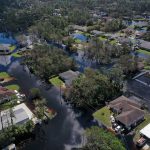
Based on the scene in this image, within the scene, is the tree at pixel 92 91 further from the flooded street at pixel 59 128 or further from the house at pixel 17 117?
the house at pixel 17 117

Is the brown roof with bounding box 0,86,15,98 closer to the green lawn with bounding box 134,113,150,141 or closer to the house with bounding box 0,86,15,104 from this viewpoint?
the house with bounding box 0,86,15,104

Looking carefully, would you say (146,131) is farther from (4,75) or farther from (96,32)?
(96,32)

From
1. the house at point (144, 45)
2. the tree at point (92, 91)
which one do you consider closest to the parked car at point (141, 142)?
the tree at point (92, 91)

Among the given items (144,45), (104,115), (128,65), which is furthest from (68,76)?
(144,45)

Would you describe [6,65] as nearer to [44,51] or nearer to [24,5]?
[44,51]

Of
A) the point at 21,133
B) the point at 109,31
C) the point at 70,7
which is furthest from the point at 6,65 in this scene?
the point at 70,7

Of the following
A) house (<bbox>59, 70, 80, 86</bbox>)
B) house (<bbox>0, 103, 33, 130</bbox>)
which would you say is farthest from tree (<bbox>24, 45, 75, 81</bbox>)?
house (<bbox>0, 103, 33, 130</bbox>)
